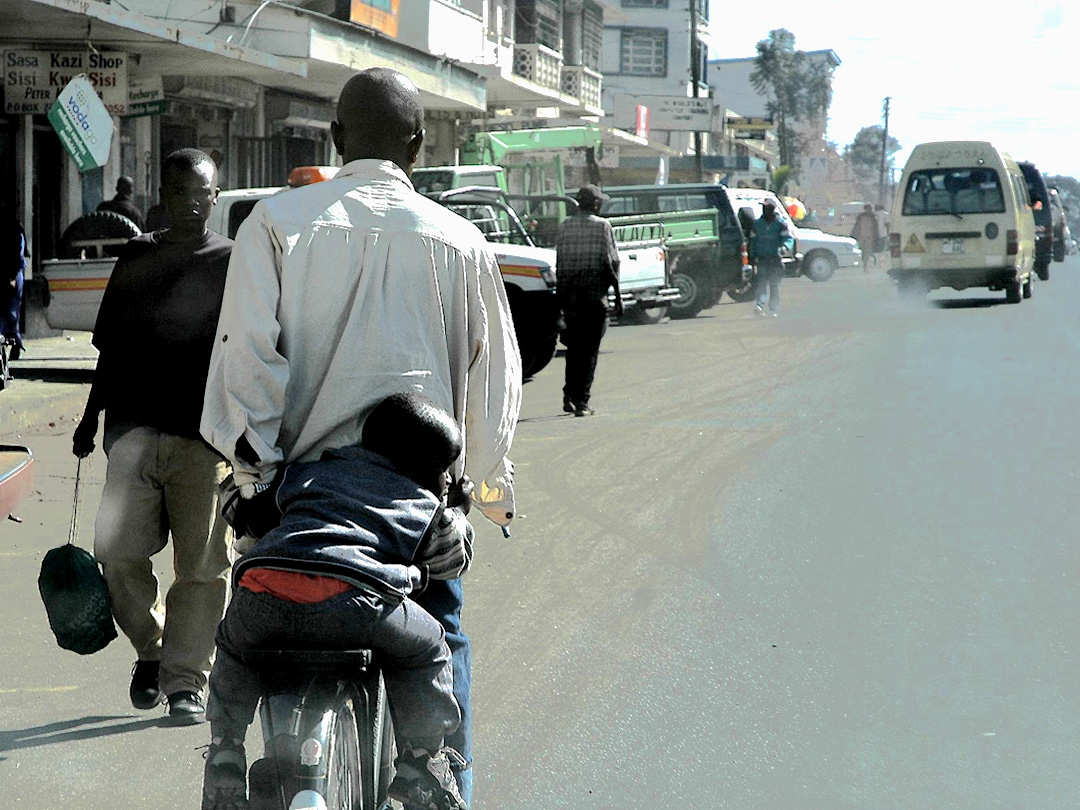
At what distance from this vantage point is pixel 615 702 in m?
Result: 5.02

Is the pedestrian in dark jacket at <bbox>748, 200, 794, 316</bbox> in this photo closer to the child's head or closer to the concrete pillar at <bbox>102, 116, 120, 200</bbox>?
the concrete pillar at <bbox>102, 116, 120, 200</bbox>

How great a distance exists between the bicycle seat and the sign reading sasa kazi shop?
53.7 ft

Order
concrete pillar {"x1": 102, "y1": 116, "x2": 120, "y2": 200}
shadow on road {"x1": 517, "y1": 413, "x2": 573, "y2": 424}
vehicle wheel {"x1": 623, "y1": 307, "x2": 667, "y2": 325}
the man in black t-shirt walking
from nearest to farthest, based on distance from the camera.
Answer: the man in black t-shirt walking < shadow on road {"x1": 517, "y1": 413, "x2": 573, "y2": 424} < concrete pillar {"x1": 102, "y1": 116, "x2": 120, "y2": 200} < vehicle wheel {"x1": 623, "y1": 307, "x2": 667, "y2": 325}

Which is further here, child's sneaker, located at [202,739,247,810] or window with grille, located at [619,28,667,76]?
window with grille, located at [619,28,667,76]

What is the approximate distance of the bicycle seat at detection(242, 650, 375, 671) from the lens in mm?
2832

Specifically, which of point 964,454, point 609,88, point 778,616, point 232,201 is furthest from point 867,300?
point 609,88

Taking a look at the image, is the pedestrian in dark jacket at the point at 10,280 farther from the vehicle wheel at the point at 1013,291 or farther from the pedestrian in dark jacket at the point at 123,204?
the vehicle wheel at the point at 1013,291

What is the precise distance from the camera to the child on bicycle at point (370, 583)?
9.25 feet

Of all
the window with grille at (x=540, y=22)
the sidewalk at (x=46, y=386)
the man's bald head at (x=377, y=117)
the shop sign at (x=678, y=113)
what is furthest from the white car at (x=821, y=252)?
the man's bald head at (x=377, y=117)

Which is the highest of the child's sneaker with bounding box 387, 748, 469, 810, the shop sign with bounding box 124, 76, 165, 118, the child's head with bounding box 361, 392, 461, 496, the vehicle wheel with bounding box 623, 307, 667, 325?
the shop sign with bounding box 124, 76, 165, 118

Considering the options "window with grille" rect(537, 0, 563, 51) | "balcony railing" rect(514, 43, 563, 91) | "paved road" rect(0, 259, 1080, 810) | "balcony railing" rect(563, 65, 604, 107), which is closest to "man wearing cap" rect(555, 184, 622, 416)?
"paved road" rect(0, 259, 1080, 810)

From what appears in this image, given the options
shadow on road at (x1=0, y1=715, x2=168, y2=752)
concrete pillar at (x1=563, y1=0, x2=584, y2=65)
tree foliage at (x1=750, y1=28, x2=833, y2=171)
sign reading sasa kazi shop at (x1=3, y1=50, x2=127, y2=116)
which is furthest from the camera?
tree foliage at (x1=750, y1=28, x2=833, y2=171)

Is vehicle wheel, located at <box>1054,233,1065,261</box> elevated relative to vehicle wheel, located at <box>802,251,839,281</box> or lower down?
elevated

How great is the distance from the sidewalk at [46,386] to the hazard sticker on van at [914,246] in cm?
1398
